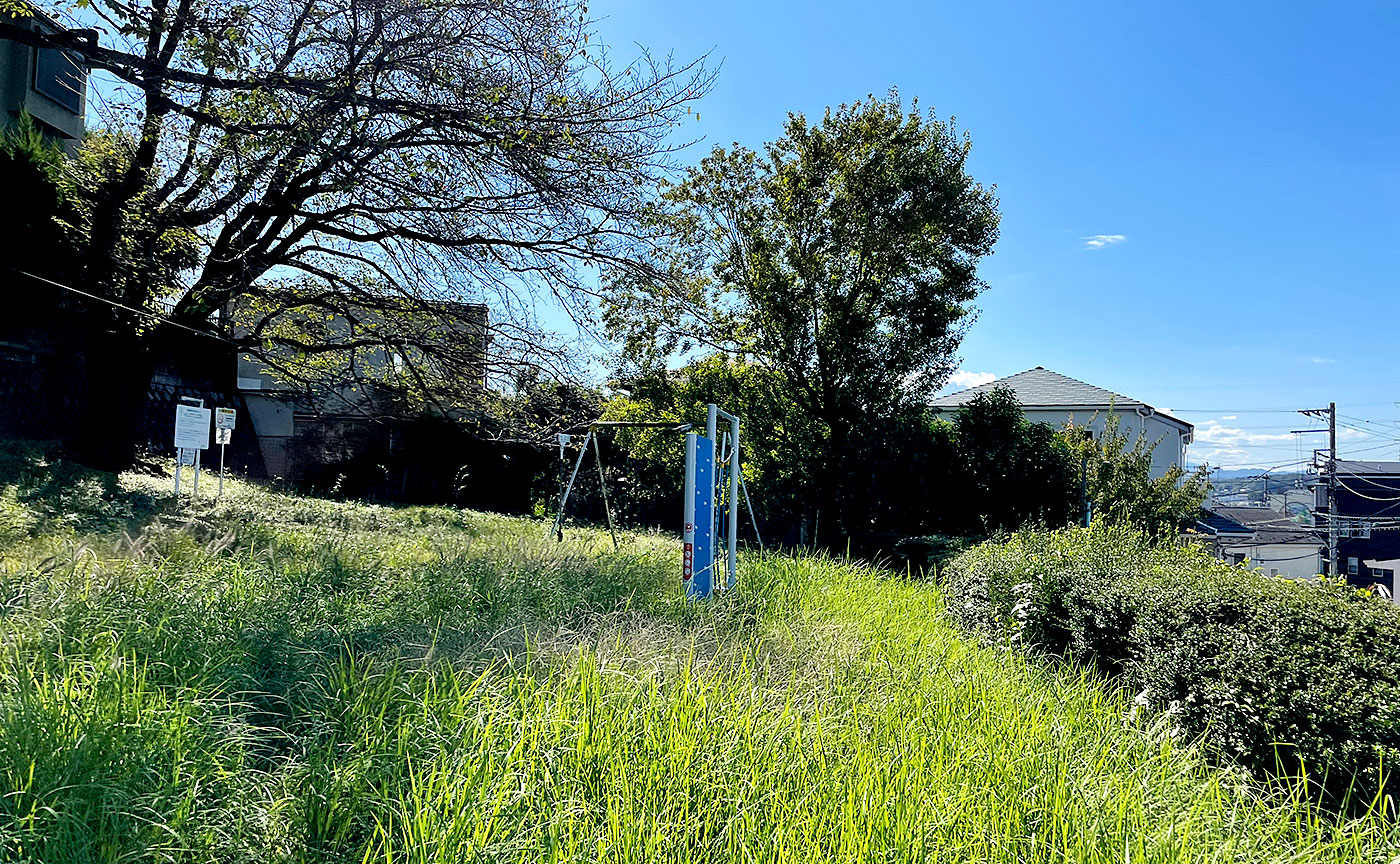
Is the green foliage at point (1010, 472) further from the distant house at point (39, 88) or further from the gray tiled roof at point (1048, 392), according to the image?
the distant house at point (39, 88)

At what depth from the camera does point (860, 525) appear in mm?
13766

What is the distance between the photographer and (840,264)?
13297mm

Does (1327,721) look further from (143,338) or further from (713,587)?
(143,338)

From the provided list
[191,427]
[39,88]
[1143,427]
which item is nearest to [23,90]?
[39,88]

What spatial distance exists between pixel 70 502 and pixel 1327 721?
32.6 feet

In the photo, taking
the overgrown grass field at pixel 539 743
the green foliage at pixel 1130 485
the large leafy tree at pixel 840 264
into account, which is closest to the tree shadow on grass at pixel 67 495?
the overgrown grass field at pixel 539 743

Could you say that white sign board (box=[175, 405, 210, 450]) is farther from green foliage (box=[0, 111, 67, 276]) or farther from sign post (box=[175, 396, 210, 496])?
green foliage (box=[0, 111, 67, 276])

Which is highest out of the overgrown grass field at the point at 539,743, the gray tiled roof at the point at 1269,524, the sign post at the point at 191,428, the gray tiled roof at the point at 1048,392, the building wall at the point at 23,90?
the building wall at the point at 23,90

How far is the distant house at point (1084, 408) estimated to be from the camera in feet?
74.1

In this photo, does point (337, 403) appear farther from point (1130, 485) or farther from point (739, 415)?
point (1130, 485)

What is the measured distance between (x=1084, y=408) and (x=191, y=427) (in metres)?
21.3

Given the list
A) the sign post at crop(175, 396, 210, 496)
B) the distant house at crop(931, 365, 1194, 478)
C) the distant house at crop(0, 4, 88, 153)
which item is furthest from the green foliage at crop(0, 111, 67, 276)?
the distant house at crop(931, 365, 1194, 478)

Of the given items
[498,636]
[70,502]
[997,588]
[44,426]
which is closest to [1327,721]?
[997,588]

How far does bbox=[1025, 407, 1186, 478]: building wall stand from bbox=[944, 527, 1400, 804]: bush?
56.6 ft
